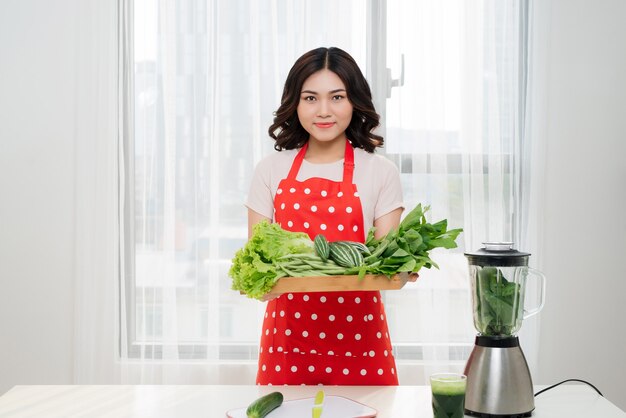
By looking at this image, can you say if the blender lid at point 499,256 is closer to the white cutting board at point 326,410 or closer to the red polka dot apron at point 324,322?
the white cutting board at point 326,410

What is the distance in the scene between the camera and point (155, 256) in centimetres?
357

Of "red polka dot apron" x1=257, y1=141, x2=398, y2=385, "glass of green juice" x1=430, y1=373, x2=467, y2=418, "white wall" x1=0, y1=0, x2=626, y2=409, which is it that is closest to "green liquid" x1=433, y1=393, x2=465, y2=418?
"glass of green juice" x1=430, y1=373, x2=467, y2=418

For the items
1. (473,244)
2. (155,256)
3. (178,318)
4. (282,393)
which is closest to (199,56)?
(155,256)

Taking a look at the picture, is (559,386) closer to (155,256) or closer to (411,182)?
(411,182)

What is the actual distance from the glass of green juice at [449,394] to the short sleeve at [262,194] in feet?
3.20

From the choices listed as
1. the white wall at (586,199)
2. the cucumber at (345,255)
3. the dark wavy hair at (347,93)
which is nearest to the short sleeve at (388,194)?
the dark wavy hair at (347,93)

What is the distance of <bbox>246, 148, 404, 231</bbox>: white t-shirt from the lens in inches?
96.1

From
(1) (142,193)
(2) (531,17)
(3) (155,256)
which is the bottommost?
(3) (155,256)

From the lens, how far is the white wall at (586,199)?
141 inches

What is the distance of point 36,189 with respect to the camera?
141 inches

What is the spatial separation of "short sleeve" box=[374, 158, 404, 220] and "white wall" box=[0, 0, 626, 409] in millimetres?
1384

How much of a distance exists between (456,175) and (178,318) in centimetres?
145

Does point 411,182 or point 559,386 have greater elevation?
point 411,182

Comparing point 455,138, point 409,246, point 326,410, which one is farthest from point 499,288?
point 455,138
